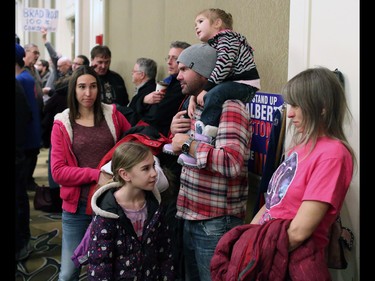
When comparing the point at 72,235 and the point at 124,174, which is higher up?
the point at 124,174

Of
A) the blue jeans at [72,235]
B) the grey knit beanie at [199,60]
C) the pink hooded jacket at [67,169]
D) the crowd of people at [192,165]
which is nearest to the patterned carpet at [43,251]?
the crowd of people at [192,165]

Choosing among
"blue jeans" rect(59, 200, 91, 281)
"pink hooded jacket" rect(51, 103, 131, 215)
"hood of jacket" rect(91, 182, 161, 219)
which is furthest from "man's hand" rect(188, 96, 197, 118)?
"blue jeans" rect(59, 200, 91, 281)

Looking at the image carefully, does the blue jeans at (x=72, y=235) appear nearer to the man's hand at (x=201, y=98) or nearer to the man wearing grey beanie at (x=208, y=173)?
the man wearing grey beanie at (x=208, y=173)

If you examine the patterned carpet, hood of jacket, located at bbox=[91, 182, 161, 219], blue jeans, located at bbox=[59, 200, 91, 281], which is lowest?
the patterned carpet

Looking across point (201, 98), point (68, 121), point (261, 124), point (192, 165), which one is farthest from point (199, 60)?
point (68, 121)

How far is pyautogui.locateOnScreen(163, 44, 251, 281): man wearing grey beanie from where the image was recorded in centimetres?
220

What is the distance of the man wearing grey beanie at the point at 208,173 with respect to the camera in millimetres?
2201

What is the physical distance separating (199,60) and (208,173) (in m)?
0.59

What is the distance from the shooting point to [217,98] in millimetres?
2268

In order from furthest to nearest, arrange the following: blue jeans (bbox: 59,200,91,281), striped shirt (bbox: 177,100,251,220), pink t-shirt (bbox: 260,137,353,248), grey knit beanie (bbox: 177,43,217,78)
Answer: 1. blue jeans (bbox: 59,200,91,281)
2. grey knit beanie (bbox: 177,43,217,78)
3. striped shirt (bbox: 177,100,251,220)
4. pink t-shirt (bbox: 260,137,353,248)

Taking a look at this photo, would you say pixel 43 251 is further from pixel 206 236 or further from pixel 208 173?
pixel 208 173

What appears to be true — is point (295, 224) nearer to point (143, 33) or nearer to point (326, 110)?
point (326, 110)

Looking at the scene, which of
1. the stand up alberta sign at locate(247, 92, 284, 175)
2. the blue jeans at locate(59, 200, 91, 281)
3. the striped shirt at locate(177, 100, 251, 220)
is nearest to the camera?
the striped shirt at locate(177, 100, 251, 220)

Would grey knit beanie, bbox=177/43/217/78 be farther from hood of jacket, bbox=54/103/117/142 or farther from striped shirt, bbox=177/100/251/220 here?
hood of jacket, bbox=54/103/117/142
